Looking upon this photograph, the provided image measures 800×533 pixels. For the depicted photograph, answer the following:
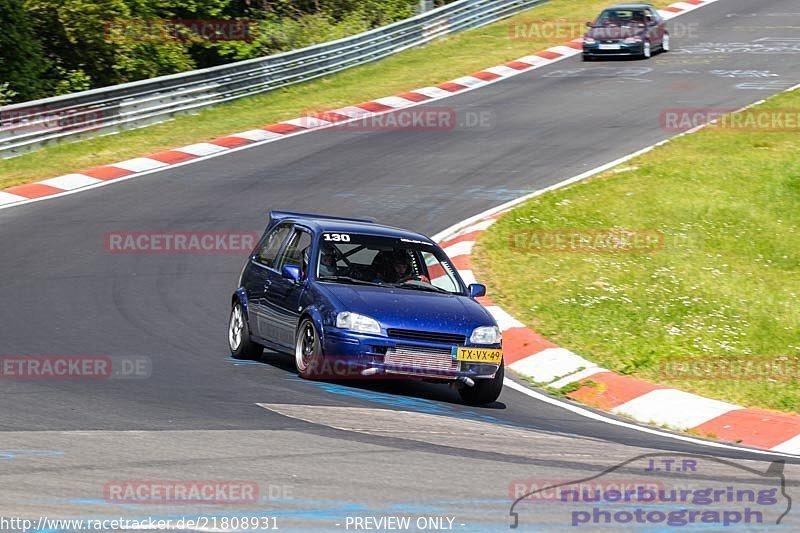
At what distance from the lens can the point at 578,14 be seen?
3934cm

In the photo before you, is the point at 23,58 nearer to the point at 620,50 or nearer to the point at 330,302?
the point at 620,50

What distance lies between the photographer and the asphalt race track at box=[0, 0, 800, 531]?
23.4 feet

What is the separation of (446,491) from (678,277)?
8.58 m

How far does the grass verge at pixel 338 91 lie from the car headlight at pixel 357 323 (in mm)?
11483

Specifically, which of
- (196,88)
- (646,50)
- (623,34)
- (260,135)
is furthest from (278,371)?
(646,50)

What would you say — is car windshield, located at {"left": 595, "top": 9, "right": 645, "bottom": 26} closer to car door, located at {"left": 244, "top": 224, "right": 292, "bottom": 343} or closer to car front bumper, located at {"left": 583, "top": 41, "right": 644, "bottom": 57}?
car front bumper, located at {"left": 583, "top": 41, "right": 644, "bottom": 57}

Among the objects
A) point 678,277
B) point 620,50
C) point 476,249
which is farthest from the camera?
point 620,50

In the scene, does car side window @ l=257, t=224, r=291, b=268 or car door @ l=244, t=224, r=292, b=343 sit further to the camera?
car side window @ l=257, t=224, r=291, b=268

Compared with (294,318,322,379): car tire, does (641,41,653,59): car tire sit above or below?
below

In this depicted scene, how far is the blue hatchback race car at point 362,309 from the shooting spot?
10391mm

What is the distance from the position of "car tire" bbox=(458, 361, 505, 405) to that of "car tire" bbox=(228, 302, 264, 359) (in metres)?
2.28

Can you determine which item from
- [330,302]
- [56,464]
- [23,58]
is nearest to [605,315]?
[330,302]

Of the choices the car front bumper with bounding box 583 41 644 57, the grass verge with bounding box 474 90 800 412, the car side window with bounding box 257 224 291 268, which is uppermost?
the car side window with bounding box 257 224 291 268

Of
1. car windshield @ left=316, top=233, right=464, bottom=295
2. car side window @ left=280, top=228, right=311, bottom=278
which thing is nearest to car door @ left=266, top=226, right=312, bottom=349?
car side window @ left=280, top=228, right=311, bottom=278
